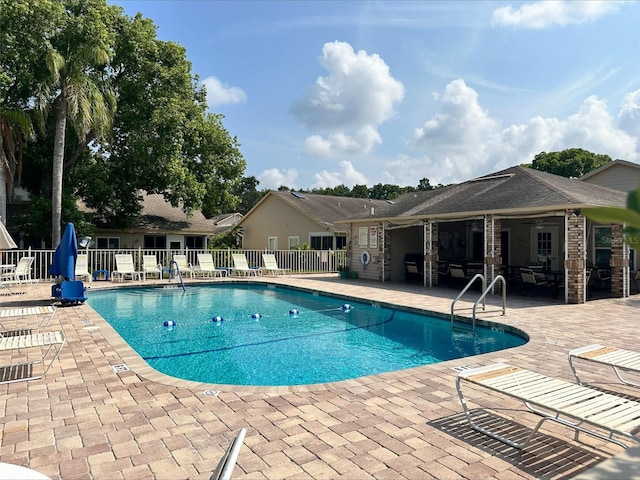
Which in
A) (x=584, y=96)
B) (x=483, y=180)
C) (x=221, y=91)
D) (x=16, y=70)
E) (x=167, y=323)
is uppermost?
(x=16, y=70)

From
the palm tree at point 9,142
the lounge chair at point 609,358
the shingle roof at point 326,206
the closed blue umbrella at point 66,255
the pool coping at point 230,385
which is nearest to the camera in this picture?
the lounge chair at point 609,358

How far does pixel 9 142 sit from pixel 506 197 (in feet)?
64.6

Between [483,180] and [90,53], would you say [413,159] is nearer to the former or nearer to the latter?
[483,180]

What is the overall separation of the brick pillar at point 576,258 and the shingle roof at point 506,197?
0.68 metres

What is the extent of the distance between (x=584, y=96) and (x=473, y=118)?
356cm

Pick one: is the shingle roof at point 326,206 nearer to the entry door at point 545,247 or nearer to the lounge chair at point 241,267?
the lounge chair at point 241,267

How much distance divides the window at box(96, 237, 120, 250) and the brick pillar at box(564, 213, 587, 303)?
24.5 metres

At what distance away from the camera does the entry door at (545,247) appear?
1809 centimetres

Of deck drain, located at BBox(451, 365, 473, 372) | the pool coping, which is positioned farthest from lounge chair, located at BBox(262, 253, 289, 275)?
deck drain, located at BBox(451, 365, 473, 372)

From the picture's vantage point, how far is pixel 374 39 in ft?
48.9

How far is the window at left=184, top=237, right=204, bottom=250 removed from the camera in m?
29.7

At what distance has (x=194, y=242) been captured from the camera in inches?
1180

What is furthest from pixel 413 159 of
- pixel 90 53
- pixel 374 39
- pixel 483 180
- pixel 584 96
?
pixel 90 53

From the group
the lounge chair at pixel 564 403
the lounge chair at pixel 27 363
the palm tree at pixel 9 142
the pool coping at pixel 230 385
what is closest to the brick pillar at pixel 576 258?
the pool coping at pixel 230 385
